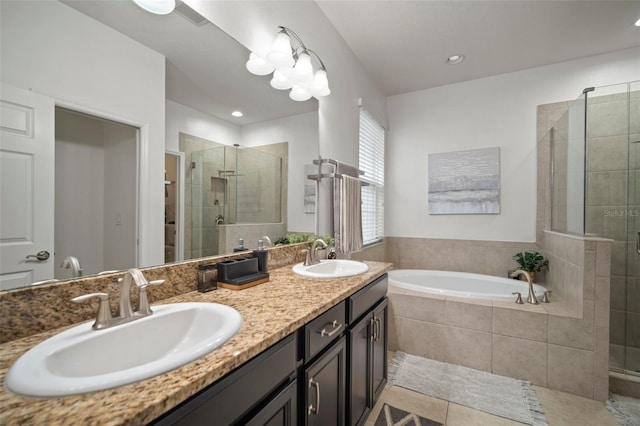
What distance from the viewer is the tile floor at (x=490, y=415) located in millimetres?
1600

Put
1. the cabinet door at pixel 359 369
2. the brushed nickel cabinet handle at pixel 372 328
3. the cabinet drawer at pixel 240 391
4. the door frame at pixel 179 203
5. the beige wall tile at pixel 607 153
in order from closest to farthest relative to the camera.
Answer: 1. the cabinet drawer at pixel 240 391
2. the door frame at pixel 179 203
3. the cabinet door at pixel 359 369
4. the brushed nickel cabinet handle at pixel 372 328
5. the beige wall tile at pixel 607 153

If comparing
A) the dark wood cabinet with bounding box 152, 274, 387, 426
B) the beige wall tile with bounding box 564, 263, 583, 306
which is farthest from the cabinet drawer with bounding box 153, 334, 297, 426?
the beige wall tile with bounding box 564, 263, 583, 306

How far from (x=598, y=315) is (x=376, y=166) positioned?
2220 mm

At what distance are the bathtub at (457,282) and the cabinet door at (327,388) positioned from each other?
147 cm

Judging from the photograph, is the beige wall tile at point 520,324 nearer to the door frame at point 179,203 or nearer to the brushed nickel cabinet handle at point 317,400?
the brushed nickel cabinet handle at point 317,400

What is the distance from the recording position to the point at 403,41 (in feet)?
8.02

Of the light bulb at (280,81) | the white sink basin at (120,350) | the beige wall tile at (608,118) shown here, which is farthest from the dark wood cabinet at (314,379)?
the beige wall tile at (608,118)

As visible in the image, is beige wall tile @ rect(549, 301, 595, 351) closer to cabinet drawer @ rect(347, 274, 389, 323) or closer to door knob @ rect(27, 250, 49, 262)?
cabinet drawer @ rect(347, 274, 389, 323)

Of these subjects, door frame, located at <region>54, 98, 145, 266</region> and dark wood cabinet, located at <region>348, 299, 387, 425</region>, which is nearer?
door frame, located at <region>54, 98, 145, 266</region>

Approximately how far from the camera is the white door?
70 centimetres

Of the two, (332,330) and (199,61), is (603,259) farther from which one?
(199,61)

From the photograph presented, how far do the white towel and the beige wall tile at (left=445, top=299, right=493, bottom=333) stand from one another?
2.92 feet

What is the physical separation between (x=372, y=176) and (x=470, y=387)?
209 cm

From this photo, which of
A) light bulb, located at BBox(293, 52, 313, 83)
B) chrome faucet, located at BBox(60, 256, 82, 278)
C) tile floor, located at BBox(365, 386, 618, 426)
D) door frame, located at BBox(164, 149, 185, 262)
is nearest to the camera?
chrome faucet, located at BBox(60, 256, 82, 278)
